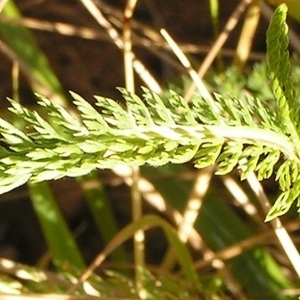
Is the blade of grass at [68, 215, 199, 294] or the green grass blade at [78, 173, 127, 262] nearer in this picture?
the blade of grass at [68, 215, 199, 294]

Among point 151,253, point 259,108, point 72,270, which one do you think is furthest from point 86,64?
point 259,108

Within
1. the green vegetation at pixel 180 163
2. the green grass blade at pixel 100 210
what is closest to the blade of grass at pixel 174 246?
the green vegetation at pixel 180 163

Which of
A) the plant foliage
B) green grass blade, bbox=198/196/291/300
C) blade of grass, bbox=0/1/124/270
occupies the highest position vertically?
blade of grass, bbox=0/1/124/270

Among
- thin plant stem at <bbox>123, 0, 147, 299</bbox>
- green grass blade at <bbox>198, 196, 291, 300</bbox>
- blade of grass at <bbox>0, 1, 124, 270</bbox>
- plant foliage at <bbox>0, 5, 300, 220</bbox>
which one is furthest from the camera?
blade of grass at <bbox>0, 1, 124, 270</bbox>

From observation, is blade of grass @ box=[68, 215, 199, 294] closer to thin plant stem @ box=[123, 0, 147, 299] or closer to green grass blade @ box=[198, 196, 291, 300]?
thin plant stem @ box=[123, 0, 147, 299]

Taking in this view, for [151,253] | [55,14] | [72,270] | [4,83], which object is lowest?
[72,270]

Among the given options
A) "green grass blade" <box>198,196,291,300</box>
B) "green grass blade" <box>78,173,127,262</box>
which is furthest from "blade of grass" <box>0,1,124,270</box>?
"green grass blade" <box>198,196,291,300</box>

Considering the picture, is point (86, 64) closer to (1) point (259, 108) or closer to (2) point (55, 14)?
(2) point (55, 14)

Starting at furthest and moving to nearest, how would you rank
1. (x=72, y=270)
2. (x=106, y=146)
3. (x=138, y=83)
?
(x=138, y=83)
(x=72, y=270)
(x=106, y=146)

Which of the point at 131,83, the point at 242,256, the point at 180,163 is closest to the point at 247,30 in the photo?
the point at 131,83
